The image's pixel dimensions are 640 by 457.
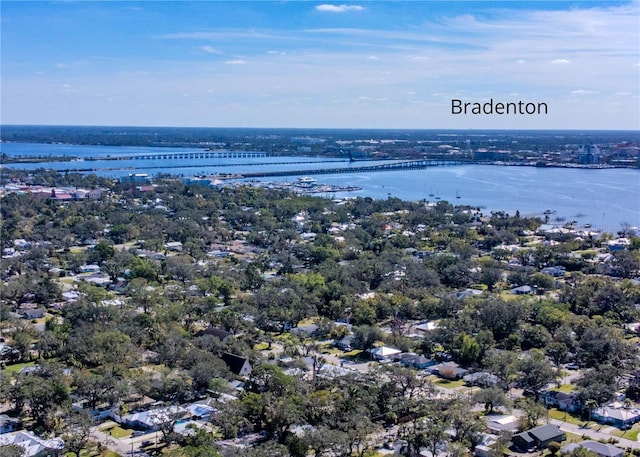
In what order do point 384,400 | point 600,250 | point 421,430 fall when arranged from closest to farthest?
point 421,430
point 384,400
point 600,250

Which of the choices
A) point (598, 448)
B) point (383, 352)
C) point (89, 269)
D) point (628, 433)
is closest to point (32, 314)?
point (89, 269)

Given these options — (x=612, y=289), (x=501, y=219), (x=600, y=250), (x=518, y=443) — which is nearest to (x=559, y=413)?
(x=518, y=443)

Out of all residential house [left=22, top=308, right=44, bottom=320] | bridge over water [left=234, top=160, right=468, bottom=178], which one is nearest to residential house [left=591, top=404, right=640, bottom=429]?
residential house [left=22, top=308, right=44, bottom=320]

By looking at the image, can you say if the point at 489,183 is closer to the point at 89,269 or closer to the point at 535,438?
the point at 89,269

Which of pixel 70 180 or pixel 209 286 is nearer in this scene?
pixel 209 286

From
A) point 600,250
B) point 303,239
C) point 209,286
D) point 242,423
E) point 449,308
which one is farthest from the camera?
point 303,239

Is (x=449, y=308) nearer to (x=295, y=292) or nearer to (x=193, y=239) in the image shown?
(x=295, y=292)

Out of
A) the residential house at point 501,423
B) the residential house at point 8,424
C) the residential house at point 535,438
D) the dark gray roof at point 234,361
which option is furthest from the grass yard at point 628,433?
the residential house at point 8,424
